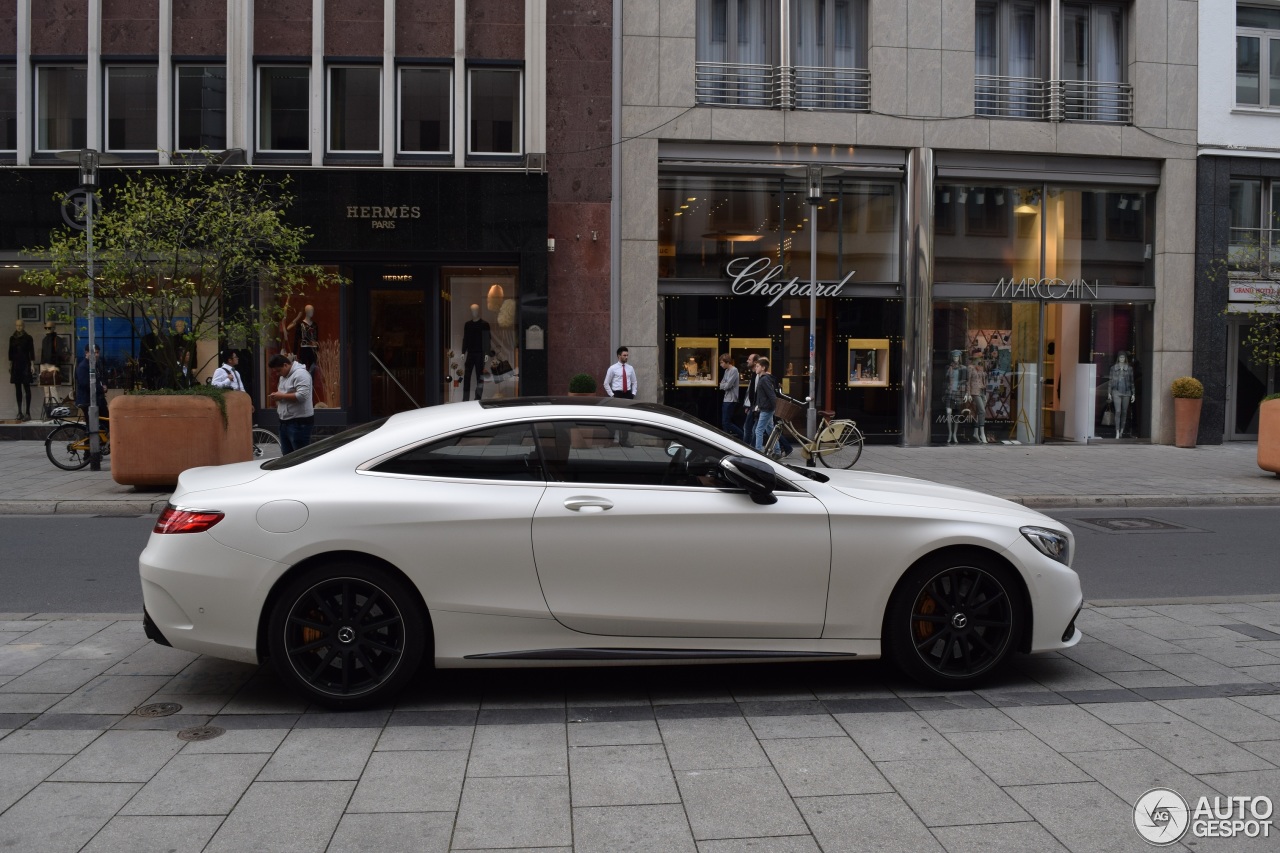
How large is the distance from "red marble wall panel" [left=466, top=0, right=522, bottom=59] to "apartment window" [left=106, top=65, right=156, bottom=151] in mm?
6029

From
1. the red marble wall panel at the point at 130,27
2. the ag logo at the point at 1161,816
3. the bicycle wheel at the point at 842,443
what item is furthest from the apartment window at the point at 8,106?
the ag logo at the point at 1161,816

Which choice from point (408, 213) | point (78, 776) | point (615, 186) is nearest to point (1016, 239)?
Result: point (615, 186)

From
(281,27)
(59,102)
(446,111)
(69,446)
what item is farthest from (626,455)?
(59,102)

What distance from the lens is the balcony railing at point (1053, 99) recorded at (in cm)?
2303

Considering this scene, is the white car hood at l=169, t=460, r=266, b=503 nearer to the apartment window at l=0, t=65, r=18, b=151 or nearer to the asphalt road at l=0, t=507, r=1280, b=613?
the asphalt road at l=0, t=507, r=1280, b=613

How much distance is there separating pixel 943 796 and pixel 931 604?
1529mm

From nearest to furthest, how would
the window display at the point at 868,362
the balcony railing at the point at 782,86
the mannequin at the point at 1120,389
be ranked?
the balcony railing at the point at 782,86
the window display at the point at 868,362
the mannequin at the point at 1120,389

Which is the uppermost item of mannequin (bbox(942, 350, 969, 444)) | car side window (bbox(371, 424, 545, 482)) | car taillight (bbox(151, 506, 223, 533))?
mannequin (bbox(942, 350, 969, 444))

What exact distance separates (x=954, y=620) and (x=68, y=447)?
14.8 metres

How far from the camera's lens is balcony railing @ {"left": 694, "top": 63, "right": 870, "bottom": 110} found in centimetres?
2223

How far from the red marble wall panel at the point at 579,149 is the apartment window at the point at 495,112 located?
0.66 m

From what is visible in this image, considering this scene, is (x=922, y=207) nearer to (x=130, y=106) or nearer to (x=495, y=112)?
(x=495, y=112)

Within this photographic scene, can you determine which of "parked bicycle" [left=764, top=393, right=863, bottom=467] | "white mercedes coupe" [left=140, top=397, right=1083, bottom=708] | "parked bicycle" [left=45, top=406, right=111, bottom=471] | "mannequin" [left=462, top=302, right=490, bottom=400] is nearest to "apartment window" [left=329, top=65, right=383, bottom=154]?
"mannequin" [left=462, top=302, right=490, bottom=400]

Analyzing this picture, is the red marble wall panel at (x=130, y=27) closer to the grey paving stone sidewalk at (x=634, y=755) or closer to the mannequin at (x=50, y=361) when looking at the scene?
the mannequin at (x=50, y=361)
